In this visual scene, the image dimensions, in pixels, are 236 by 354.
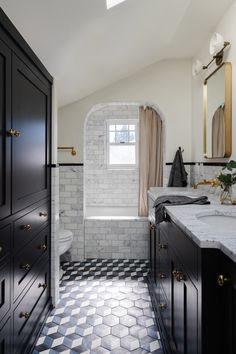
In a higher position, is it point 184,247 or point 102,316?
point 184,247

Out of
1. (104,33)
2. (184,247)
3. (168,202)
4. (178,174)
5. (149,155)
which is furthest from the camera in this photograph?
(149,155)

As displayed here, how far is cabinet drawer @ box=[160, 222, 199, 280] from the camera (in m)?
1.07

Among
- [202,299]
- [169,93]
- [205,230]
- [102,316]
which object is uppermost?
[169,93]

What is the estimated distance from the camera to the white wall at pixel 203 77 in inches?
82.5

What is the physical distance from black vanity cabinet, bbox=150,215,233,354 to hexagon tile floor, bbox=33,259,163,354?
1.72 ft

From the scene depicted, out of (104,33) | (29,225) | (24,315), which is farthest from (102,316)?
(104,33)

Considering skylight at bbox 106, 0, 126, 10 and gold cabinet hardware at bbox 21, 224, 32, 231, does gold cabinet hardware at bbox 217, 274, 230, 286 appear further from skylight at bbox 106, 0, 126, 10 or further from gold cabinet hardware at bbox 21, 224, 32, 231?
skylight at bbox 106, 0, 126, 10

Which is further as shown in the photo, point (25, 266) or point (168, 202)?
point (168, 202)

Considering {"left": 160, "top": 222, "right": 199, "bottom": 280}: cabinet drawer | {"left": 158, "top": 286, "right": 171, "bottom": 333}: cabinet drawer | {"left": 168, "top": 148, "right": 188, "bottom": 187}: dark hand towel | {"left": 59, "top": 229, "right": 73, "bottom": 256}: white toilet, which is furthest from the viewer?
{"left": 168, "top": 148, "right": 188, "bottom": 187}: dark hand towel

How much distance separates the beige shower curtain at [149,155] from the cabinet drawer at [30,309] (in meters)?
2.43

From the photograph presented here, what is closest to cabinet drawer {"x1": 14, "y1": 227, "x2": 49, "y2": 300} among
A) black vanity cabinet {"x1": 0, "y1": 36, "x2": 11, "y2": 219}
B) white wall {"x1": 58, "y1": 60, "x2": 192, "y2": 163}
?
black vanity cabinet {"x1": 0, "y1": 36, "x2": 11, "y2": 219}

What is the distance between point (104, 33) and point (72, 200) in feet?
6.54

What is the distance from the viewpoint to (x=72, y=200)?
3426 mm

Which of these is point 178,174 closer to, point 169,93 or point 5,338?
point 169,93
